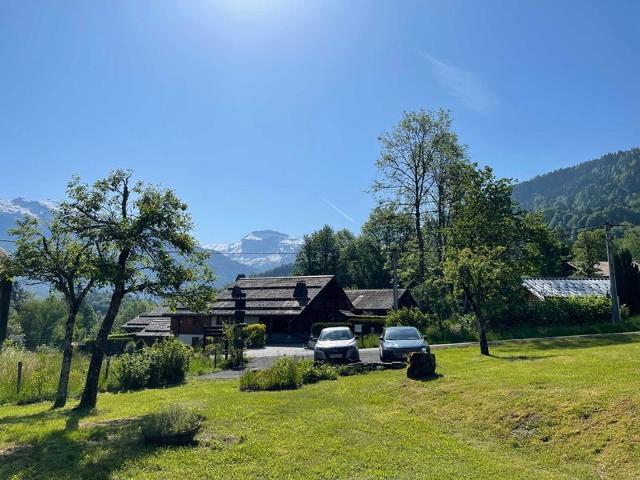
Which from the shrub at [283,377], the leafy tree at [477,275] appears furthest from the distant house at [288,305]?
the shrub at [283,377]

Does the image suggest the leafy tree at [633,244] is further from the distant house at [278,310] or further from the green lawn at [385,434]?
the green lawn at [385,434]

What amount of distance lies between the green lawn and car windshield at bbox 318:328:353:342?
8.37 metres

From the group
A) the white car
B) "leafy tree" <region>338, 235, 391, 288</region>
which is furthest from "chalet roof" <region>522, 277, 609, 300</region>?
"leafy tree" <region>338, 235, 391, 288</region>

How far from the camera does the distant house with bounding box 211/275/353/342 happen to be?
154 feet

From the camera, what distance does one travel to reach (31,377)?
1802cm

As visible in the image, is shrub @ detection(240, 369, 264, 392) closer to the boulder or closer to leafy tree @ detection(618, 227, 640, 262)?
the boulder

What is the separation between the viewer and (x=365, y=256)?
297 feet

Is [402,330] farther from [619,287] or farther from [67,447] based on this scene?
[619,287]

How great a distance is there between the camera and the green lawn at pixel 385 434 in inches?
294

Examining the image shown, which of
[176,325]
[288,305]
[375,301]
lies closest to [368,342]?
[288,305]

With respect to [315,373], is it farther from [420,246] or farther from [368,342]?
[420,246]

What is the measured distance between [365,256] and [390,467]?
8335 cm

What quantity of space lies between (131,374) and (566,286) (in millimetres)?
39369

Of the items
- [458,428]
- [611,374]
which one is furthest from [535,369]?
[458,428]
